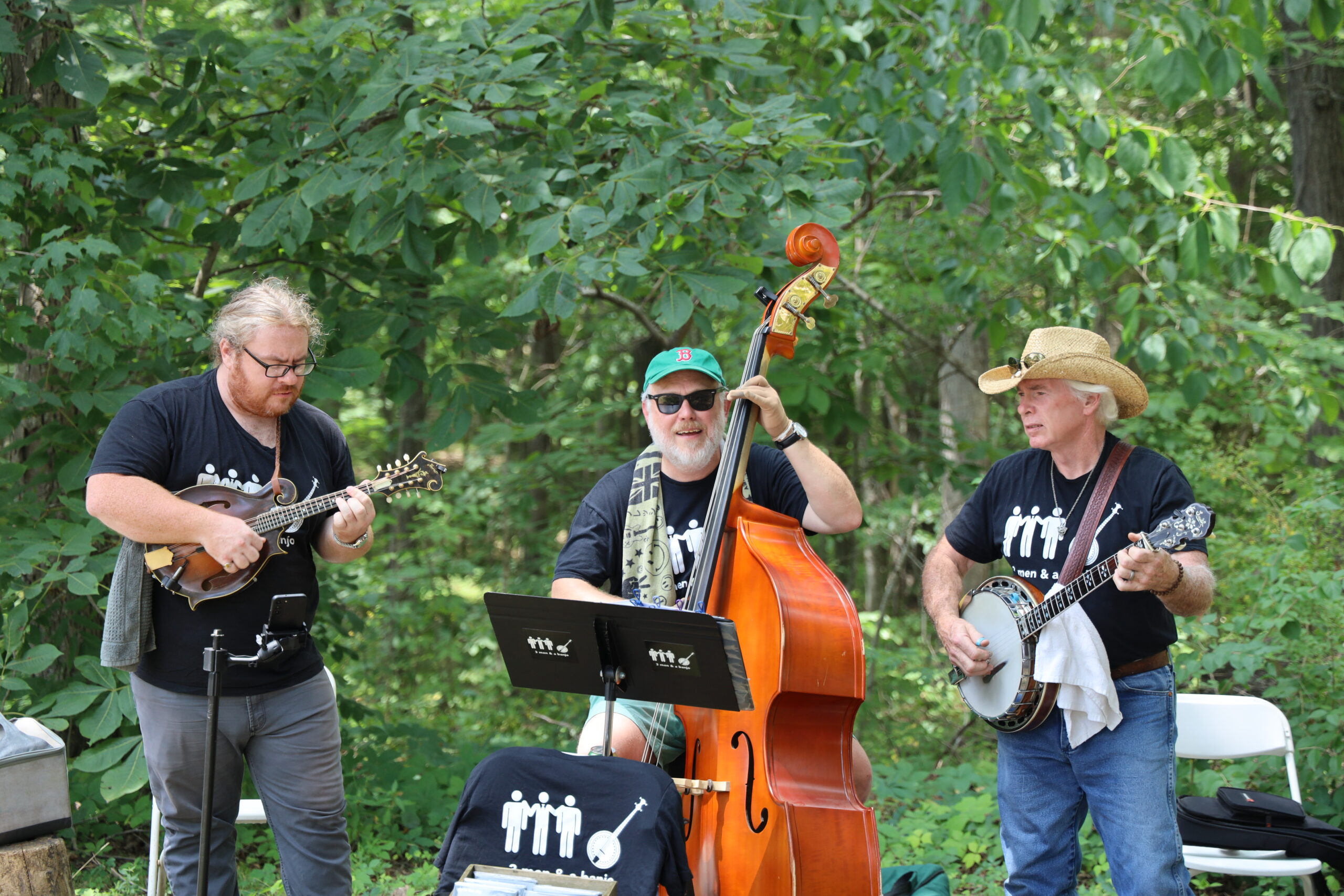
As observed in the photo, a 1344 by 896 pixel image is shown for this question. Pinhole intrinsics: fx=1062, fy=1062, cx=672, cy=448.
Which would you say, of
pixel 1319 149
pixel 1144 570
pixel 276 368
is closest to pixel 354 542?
pixel 276 368

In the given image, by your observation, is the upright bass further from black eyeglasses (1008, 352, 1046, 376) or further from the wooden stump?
the wooden stump

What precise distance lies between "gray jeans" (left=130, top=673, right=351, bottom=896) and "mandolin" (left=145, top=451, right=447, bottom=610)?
0.98 ft

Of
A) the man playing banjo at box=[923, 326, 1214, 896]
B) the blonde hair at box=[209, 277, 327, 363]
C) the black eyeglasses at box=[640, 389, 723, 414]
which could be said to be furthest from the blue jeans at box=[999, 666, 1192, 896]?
the blonde hair at box=[209, 277, 327, 363]

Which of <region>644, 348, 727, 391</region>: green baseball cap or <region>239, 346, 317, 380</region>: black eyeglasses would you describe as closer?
<region>239, 346, 317, 380</region>: black eyeglasses

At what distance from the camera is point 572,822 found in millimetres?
2533

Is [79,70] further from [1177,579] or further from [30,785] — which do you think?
[1177,579]

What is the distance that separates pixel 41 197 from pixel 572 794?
3.37 m

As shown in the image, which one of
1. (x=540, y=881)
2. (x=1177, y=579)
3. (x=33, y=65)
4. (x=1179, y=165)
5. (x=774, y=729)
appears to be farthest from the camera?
(x=1179, y=165)

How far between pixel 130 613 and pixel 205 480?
398 millimetres

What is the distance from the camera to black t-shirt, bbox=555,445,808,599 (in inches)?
127

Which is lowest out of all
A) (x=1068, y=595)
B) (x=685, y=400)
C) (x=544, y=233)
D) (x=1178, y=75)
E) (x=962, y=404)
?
(x=1068, y=595)

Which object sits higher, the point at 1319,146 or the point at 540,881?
the point at 1319,146

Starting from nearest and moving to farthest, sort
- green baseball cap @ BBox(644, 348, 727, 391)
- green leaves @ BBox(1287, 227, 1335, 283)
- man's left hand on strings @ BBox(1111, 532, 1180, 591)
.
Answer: man's left hand on strings @ BBox(1111, 532, 1180, 591)
green baseball cap @ BBox(644, 348, 727, 391)
green leaves @ BBox(1287, 227, 1335, 283)

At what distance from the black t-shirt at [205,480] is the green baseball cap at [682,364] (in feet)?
3.45
